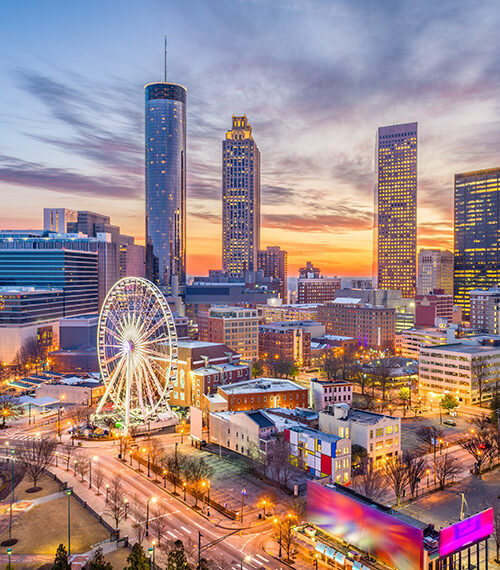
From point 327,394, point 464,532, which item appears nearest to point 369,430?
point 327,394

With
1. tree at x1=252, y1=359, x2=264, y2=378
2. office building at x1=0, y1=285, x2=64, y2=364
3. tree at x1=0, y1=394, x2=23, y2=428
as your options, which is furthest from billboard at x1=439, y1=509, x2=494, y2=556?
office building at x1=0, y1=285, x2=64, y2=364

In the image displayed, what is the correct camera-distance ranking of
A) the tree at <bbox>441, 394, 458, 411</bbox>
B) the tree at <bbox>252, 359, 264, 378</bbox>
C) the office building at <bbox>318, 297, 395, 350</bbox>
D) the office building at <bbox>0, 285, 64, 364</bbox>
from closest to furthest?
1. the tree at <bbox>441, 394, 458, 411</bbox>
2. the tree at <bbox>252, 359, 264, 378</bbox>
3. the office building at <bbox>0, 285, 64, 364</bbox>
4. the office building at <bbox>318, 297, 395, 350</bbox>

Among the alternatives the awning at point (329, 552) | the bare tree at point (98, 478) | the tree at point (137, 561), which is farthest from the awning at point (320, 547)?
the bare tree at point (98, 478)

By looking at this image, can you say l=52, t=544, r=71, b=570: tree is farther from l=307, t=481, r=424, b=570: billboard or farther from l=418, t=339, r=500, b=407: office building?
l=418, t=339, r=500, b=407: office building

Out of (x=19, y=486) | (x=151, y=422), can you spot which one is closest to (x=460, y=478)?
(x=151, y=422)

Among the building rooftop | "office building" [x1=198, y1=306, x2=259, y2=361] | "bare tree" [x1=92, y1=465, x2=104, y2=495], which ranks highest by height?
"office building" [x1=198, y1=306, x2=259, y2=361]

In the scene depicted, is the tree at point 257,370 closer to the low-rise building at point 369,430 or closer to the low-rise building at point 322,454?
the low-rise building at point 369,430
